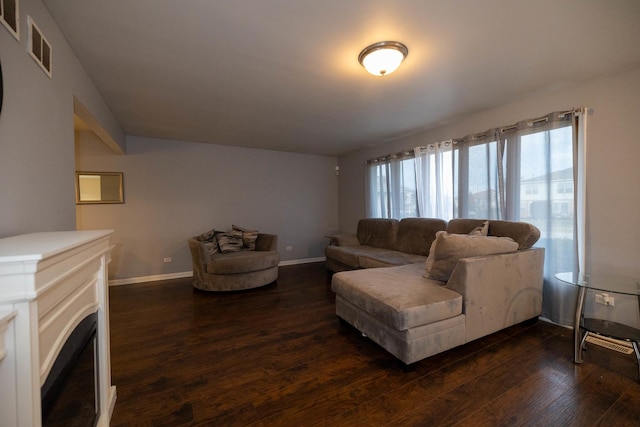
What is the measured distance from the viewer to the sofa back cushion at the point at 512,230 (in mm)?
2459

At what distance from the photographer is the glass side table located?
1.81 metres

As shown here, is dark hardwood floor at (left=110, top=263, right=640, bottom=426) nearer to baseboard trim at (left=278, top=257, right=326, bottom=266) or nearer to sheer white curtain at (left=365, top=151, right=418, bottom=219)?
sheer white curtain at (left=365, top=151, right=418, bottom=219)

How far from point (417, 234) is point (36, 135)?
381cm

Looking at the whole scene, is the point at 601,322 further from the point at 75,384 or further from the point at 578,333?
the point at 75,384

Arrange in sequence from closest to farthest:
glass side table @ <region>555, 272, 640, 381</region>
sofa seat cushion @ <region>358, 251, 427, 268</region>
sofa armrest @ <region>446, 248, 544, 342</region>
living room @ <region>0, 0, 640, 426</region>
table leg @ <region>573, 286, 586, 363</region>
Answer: living room @ <region>0, 0, 640, 426</region>
glass side table @ <region>555, 272, 640, 381</region>
table leg @ <region>573, 286, 586, 363</region>
sofa armrest @ <region>446, 248, 544, 342</region>
sofa seat cushion @ <region>358, 251, 427, 268</region>

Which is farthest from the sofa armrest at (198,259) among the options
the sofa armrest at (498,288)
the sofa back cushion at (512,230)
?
the sofa back cushion at (512,230)

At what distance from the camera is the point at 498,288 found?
2.20 m

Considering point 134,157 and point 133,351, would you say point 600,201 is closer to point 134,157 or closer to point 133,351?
point 133,351

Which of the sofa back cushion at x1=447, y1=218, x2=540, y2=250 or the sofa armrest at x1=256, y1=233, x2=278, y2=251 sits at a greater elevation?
the sofa back cushion at x1=447, y1=218, x2=540, y2=250

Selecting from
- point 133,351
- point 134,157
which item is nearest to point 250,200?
point 134,157

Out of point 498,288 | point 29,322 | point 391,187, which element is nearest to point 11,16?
point 29,322

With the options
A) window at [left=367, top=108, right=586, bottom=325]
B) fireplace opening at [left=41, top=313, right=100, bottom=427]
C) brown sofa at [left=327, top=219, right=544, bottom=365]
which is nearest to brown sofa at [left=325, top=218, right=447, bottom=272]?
window at [left=367, top=108, right=586, bottom=325]

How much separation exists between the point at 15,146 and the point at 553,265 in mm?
4060

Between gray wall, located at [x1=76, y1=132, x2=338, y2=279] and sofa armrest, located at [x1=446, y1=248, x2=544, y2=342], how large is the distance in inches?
145
